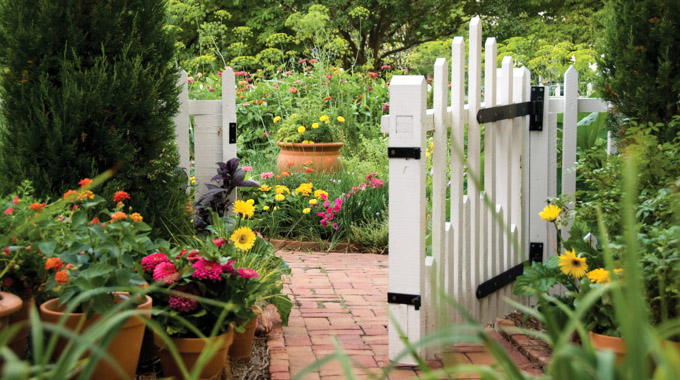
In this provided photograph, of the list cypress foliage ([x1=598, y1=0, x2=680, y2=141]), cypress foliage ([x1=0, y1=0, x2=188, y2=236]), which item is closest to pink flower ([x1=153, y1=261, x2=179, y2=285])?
cypress foliage ([x1=0, y1=0, x2=188, y2=236])

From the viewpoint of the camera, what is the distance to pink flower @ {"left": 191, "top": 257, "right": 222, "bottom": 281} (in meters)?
2.91

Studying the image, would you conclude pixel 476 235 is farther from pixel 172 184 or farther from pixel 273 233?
pixel 273 233

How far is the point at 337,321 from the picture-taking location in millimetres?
4109

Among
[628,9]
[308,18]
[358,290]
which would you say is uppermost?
[308,18]

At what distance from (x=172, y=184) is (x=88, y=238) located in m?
1.12

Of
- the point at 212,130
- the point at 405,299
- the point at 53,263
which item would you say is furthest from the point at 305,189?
the point at 53,263

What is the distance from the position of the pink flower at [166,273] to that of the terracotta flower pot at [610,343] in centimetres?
170

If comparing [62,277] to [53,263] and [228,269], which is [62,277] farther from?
[228,269]

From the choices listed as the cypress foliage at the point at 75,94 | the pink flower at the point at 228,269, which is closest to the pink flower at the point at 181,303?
the pink flower at the point at 228,269

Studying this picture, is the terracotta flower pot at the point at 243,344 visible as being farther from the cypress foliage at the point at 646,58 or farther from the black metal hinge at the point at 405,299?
the cypress foliage at the point at 646,58

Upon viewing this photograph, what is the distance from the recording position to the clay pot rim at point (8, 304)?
7.64 ft

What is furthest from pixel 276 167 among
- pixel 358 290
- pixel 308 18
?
pixel 308 18

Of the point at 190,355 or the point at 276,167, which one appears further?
the point at 276,167

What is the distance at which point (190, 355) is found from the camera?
2.98m
